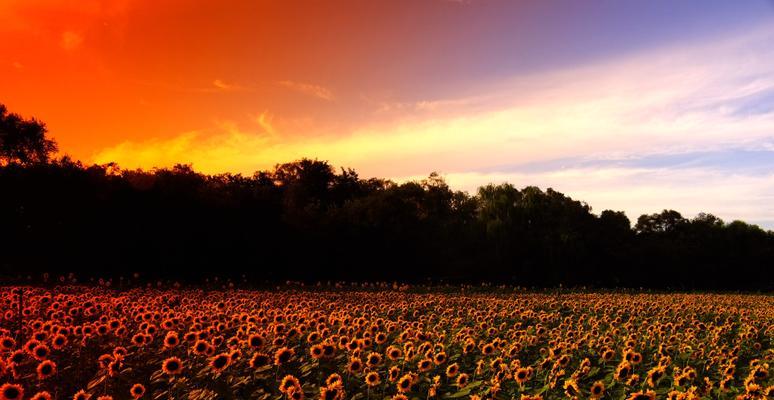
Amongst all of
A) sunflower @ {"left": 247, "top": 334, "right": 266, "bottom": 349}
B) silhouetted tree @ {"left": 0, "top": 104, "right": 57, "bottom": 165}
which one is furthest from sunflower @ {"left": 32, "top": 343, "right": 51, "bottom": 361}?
silhouetted tree @ {"left": 0, "top": 104, "right": 57, "bottom": 165}

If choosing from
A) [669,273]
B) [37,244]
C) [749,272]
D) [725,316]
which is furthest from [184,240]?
[749,272]

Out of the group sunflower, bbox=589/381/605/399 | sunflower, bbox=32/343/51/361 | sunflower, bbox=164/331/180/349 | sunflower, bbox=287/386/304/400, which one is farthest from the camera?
Answer: sunflower, bbox=164/331/180/349

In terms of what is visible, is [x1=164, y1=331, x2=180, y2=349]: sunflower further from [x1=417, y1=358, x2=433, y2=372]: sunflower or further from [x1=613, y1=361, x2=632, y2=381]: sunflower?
[x1=613, y1=361, x2=632, y2=381]: sunflower

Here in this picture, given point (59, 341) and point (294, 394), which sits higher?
point (59, 341)

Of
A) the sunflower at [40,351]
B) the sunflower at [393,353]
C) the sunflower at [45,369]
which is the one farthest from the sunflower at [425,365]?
the sunflower at [40,351]

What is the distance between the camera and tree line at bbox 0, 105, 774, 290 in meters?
28.1

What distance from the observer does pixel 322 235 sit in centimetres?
3419

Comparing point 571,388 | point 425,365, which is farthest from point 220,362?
point 571,388

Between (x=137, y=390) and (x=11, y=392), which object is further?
(x=137, y=390)

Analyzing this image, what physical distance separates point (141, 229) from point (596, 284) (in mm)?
29816

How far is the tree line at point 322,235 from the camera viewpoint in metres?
28.1

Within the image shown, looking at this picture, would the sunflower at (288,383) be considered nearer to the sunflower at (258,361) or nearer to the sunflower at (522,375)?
the sunflower at (258,361)

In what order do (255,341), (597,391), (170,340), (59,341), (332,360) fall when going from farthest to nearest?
(332,360), (59,341), (170,340), (255,341), (597,391)

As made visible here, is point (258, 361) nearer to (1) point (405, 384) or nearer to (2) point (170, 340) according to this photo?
(1) point (405, 384)
